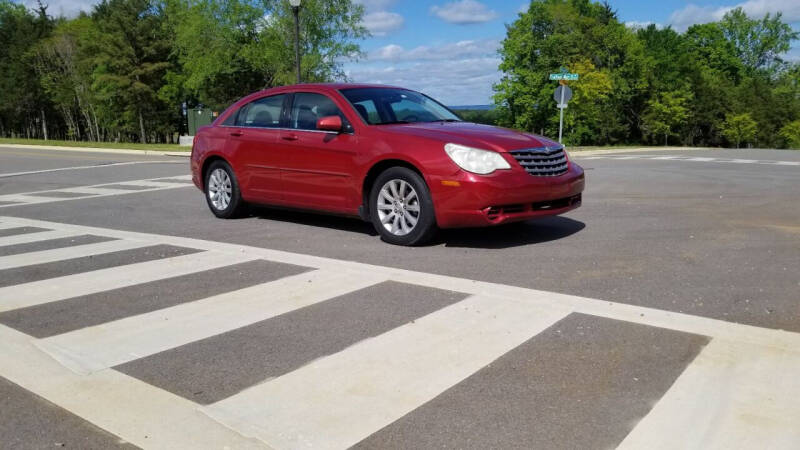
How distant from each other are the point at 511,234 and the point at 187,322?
4224 mm

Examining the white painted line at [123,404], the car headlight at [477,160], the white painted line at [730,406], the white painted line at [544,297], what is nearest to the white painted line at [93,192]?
the white painted line at [544,297]

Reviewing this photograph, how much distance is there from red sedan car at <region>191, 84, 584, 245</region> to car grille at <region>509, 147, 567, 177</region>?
1 centimetres

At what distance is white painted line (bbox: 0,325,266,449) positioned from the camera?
2.96 metres

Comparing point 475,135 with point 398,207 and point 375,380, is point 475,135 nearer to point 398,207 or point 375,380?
point 398,207

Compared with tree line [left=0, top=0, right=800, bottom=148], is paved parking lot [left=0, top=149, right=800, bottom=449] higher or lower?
lower

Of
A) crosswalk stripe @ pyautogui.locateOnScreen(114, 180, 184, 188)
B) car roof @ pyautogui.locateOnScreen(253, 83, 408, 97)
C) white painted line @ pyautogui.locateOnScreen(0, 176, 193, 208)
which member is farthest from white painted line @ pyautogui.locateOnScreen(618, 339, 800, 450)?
crosswalk stripe @ pyautogui.locateOnScreen(114, 180, 184, 188)

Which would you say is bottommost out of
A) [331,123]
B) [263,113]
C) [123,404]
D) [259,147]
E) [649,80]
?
[123,404]

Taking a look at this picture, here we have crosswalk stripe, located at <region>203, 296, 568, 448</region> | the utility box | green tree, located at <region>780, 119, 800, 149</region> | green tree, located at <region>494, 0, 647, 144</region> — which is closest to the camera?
crosswalk stripe, located at <region>203, 296, 568, 448</region>

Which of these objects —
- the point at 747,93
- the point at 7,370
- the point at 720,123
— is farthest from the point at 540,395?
the point at 747,93

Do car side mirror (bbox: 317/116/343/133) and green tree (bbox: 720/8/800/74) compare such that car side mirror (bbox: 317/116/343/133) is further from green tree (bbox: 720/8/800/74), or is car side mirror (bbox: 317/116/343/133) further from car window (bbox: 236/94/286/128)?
green tree (bbox: 720/8/800/74)

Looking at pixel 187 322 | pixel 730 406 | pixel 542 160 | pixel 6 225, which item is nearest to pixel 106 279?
pixel 187 322

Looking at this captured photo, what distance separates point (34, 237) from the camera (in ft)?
26.1

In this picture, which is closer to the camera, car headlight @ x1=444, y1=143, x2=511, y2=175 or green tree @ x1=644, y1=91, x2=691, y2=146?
car headlight @ x1=444, y1=143, x2=511, y2=175

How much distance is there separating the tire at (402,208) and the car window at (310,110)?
966mm
